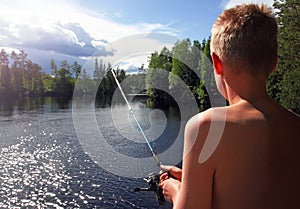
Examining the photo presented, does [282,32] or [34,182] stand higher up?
[282,32]

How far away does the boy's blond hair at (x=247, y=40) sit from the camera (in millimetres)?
1756

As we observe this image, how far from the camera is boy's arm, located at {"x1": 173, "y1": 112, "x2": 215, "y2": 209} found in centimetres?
162

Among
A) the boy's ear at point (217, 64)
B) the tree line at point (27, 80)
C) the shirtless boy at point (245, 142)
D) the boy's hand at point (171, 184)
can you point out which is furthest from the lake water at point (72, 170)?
the tree line at point (27, 80)

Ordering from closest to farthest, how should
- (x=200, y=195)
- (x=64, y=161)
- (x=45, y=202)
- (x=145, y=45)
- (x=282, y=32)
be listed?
(x=200, y=195)
(x=145, y=45)
(x=45, y=202)
(x=64, y=161)
(x=282, y=32)

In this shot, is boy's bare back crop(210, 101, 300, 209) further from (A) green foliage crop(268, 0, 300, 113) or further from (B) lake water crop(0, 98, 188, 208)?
(A) green foliage crop(268, 0, 300, 113)

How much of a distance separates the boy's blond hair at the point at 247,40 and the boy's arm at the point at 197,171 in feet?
1.29

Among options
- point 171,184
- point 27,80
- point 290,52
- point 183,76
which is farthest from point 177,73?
point 27,80

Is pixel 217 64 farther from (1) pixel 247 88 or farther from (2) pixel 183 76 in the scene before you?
(2) pixel 183 76

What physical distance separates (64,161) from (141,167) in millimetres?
5531

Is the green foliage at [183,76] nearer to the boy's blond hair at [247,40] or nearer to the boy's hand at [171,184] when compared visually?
the boy's hand at [171,184]

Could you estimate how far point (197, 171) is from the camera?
1.63m

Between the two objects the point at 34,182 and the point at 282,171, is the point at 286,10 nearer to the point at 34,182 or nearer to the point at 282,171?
the point at 34,182

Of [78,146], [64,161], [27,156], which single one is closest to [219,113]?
[64,161]

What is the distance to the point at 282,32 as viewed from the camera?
2817 cm
